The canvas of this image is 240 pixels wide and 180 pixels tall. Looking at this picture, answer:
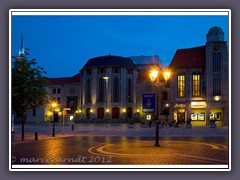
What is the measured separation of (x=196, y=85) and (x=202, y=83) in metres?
1.05

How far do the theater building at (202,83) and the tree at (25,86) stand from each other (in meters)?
30.3

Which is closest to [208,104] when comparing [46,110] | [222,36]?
[222,36]

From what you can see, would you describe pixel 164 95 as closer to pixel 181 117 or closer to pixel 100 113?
pixel 100 113

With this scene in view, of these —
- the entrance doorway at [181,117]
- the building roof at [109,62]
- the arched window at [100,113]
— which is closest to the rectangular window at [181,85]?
the entrance doorway at [181,117]

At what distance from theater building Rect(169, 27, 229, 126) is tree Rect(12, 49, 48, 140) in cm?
3032

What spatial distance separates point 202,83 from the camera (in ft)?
159

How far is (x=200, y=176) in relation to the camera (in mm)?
10242

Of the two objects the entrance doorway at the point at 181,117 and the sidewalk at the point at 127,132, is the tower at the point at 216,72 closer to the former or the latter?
the entrance doorway at the point at 181,117

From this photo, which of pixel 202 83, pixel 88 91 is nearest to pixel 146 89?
pixel 88 91

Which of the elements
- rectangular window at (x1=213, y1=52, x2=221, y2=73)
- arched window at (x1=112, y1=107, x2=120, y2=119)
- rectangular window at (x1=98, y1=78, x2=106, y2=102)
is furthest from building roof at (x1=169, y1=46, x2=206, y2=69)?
rectangular window at (x1=98, y1=78, x2=106, y2=102)

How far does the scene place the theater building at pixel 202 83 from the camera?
4644 cm

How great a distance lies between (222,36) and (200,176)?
136ft

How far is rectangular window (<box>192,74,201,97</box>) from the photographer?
4844 cm
